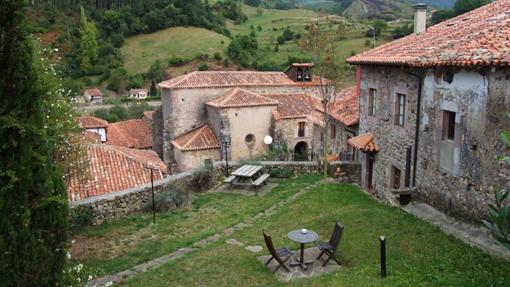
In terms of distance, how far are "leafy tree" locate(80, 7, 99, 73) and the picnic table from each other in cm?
5768

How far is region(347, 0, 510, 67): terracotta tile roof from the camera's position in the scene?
9.65 m

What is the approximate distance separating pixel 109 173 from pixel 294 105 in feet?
57.8

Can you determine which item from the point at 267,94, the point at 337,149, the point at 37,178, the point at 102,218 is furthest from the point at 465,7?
the point at 37,178

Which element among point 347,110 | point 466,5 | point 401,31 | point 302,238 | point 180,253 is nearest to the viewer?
Answer: point 302,238

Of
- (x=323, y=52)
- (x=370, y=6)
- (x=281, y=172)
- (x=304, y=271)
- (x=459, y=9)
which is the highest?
(x=370, y=6)

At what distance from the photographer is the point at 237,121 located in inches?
1087

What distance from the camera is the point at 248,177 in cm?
1795

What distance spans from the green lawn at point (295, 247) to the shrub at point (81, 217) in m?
0.32

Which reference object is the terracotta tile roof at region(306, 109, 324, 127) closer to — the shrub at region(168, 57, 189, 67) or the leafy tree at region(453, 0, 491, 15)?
the leafy tree at region(453, 0, 491, 15)

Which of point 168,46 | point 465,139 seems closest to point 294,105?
point 465,139

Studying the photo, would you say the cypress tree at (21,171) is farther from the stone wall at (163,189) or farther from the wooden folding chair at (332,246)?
the stone wall at (163,189)

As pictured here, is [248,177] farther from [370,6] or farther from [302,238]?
[370,6]

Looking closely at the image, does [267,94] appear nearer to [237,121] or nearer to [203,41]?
[237,121]

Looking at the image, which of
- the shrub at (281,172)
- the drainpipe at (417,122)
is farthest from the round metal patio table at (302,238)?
the shrub at (281,172)
